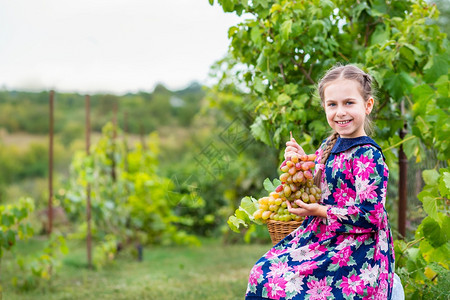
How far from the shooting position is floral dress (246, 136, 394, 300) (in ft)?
5.88

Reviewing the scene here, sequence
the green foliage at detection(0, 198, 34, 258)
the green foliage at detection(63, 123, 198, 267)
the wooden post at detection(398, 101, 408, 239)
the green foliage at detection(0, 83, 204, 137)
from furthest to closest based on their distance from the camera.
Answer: the green foliage at detection(0, 83, 204, 137), the green foliage at detection(63, 123, 198, 267), the green foliage at detection(0, 198, 34, 258), the wooden post at detection(398, 101, 408, 239)

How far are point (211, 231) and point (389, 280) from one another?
5916 mm

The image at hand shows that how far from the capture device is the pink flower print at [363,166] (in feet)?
5.97

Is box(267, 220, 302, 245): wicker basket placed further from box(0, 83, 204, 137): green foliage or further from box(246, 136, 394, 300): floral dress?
box(0, 83, 204, 137): green foliage

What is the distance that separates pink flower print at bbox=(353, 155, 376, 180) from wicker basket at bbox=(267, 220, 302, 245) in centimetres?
33

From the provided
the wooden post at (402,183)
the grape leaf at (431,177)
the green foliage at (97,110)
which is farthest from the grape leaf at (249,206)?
the green foliage at (97,110)

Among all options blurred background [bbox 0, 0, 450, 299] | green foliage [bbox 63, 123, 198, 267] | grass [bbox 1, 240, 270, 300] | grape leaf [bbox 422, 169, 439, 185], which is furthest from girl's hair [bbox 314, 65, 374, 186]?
green foliage [bbox 63, 123, 198, 267]

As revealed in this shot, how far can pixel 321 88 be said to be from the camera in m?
2.02

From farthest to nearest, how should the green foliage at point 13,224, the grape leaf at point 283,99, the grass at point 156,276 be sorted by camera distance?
the grass at point 156,276, the green foliage at point 13,224, the grape leaf at point 283,99

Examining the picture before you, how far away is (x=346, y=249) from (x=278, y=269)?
0.85 ft

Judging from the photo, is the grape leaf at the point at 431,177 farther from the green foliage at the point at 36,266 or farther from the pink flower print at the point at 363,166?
the green foliage at the point at 36,266

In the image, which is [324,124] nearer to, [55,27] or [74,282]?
[74,282]

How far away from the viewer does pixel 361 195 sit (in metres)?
1.79

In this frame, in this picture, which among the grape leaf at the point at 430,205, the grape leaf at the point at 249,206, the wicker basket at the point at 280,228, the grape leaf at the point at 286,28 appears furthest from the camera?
the grape leaf at the point at 286,28
